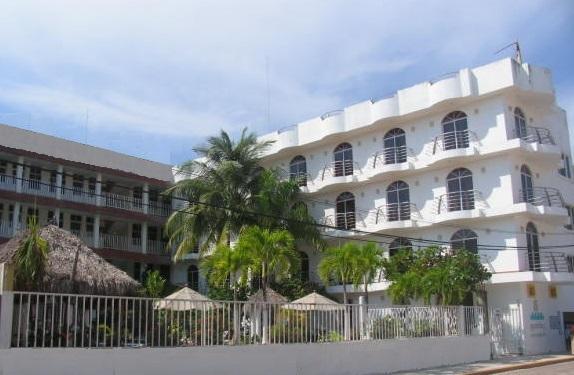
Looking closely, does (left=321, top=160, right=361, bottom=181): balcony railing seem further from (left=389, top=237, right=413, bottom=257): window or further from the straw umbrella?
the straw umbrella

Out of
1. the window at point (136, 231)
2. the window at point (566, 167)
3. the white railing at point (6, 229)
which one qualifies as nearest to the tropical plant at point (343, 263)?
the window at point (566, 167)

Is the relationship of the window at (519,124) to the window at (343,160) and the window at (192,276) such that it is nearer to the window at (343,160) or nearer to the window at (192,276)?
the window at (343,160)

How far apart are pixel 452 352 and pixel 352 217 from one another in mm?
12846

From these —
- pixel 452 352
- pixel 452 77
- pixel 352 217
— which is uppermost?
pixel 452 77

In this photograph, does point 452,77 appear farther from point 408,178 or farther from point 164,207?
point 164,207

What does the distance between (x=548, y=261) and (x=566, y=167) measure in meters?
6.30

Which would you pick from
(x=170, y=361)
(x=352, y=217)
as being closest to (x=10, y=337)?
(x=170, y=361)

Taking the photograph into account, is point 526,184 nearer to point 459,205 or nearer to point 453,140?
point 459,205

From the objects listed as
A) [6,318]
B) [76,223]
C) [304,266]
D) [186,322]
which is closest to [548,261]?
[304,266]

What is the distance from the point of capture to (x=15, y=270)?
11969 millimetres

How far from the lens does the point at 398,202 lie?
99.0 feet

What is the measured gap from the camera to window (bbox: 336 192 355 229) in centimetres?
3190

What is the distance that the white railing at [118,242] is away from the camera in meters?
34.2

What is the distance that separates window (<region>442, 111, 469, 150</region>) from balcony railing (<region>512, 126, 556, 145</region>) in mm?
2095
